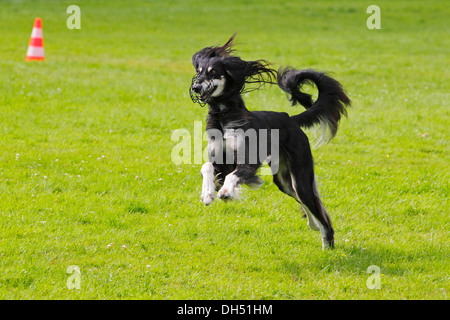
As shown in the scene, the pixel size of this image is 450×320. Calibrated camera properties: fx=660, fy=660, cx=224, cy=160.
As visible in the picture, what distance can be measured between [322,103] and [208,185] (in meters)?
1.85

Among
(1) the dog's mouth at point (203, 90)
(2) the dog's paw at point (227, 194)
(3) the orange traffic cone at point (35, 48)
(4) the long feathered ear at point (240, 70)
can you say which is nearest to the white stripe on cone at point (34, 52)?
(3) the orange traffic cone at point (35, 48)

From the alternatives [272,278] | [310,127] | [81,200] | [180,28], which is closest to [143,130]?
[81,200]

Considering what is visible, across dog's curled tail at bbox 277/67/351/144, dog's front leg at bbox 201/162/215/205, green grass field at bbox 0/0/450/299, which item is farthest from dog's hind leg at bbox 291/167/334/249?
dog's front leg at bbox 201/162/215/205

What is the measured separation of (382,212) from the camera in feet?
25.5

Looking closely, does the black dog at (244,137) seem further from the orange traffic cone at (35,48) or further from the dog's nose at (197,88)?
the orange traffic cone at (35,48)

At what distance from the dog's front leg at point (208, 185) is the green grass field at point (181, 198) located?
0.66m

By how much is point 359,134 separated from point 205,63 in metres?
5.53

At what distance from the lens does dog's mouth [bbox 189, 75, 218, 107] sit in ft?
20.3

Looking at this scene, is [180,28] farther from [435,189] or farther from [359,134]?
[435,189]

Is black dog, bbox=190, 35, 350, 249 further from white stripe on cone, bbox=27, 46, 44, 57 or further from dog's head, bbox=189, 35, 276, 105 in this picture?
white stripe on cone, bbox=27, 46, 44, 57

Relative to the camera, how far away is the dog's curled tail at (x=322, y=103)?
7.06m

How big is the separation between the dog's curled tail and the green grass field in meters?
1.14

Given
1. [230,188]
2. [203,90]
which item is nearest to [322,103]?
[203,90]

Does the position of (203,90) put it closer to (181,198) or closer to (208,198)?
(208,198)
